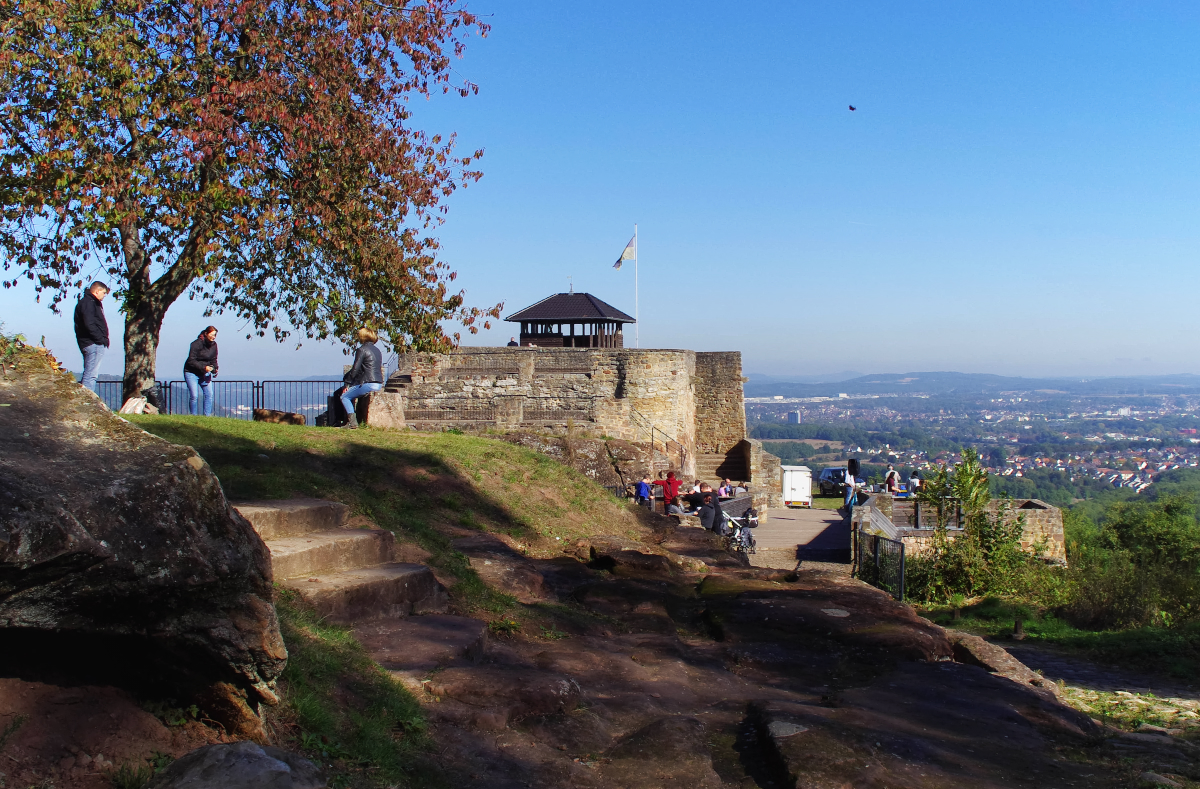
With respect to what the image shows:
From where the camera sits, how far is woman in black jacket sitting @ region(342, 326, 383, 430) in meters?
12.4

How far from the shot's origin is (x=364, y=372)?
1254cm

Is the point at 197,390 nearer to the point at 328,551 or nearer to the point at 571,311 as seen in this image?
the point at 328,551

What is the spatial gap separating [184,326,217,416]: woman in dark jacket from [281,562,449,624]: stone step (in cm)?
775

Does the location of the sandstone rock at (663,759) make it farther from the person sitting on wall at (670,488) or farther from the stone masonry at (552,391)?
the stone masonry at (552,391)

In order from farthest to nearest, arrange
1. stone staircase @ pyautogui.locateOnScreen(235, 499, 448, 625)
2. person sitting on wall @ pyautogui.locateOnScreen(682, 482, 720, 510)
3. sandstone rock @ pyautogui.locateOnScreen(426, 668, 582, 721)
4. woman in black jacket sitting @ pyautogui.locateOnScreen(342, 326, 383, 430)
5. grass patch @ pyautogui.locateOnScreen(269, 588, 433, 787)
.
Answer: person sitting on wall @ pyautogui.locateOnScreen(682, 482, 720, 510) < woman in black jacket sitting @ pyautogui.locateOnScreen(342, 326, 383, 430) < stone staircase @ pyautogui.locateOnScreen(235, 499, 448, 625) < sandstone rock @ pyautogui.locateOnScreen(426, 668, 582, 721) < grass patch @ pyautogui.locateOnScreen(269, 588, 433, 787)

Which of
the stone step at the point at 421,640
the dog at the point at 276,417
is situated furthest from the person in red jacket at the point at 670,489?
the stone step at the point at 421,640

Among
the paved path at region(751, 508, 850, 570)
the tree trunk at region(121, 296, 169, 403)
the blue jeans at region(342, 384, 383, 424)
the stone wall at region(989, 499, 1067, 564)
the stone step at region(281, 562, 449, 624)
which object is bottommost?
the paved path at region(751, 508, 850, 570)

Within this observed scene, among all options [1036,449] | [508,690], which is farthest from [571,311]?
[1036,449]

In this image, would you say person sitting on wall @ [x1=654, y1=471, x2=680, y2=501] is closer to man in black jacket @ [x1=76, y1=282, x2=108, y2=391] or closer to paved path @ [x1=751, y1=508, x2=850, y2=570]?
paved path @ [x1=751, y1=508, x2=850, y2=570]

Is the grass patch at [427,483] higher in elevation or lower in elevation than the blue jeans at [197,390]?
lower

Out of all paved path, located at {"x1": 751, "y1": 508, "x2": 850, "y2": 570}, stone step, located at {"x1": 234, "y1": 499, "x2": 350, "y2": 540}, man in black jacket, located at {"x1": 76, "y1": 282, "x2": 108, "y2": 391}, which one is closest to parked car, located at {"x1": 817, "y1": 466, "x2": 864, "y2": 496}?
paved path, located at {"x1": 751, "y1": 508, "x2": 850, "y2": 570}

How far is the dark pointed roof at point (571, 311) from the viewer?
34656 millimetres

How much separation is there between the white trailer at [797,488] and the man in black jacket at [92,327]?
1003 inches

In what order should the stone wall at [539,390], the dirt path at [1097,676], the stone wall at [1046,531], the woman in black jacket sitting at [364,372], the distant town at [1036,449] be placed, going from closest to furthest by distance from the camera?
the dirt path at [1097,676] → the woman in black jacket sitting at [364,372] → the stone wall at [1046,531] → the stone wall at [539,390] → the distant town at [1036,449]
